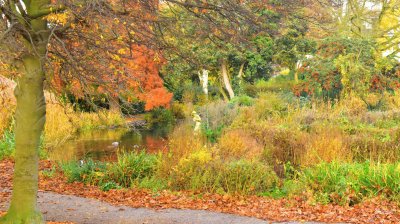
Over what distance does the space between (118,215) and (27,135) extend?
2546 millimetres

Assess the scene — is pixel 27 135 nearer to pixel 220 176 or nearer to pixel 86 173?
pixel 220 176

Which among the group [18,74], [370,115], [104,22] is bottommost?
[370,115]

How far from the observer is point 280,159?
13.8 meters

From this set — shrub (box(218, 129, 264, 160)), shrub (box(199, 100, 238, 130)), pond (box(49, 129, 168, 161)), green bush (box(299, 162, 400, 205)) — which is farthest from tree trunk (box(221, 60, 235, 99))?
green bush (box(299, 162, 400, 205))

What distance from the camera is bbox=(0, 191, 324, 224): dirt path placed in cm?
805

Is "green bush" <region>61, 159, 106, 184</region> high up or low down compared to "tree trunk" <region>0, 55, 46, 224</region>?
down

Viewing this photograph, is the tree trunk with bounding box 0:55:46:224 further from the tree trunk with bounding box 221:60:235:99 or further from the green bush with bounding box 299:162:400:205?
the tree trunk with bounding box 221:60:235:99

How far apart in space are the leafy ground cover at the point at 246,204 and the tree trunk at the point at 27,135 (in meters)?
2.85

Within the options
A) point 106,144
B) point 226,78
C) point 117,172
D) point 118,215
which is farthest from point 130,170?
point 226,78

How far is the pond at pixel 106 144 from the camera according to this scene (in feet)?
56.7

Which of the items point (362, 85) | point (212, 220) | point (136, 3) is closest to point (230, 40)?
point (136, 3)

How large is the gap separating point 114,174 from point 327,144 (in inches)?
224

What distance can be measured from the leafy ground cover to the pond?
14.0ft

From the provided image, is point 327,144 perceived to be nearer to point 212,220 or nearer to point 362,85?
point 212,220
